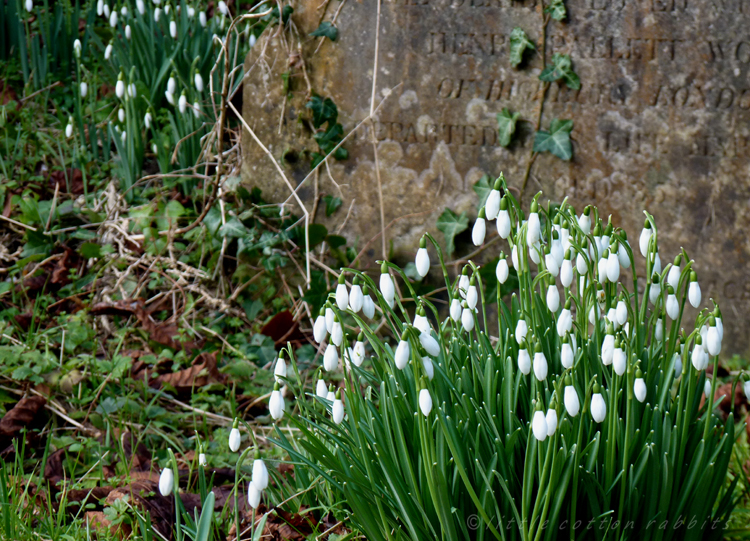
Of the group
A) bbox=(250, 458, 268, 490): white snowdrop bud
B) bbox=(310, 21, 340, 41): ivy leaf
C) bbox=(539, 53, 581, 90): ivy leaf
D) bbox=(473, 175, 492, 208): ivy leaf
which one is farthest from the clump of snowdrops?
bbox=(310, 21, 340, 41): ivy leaf

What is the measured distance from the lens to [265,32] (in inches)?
138

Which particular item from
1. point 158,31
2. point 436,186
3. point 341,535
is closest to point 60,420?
point 341,535

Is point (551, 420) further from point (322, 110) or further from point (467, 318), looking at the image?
point (322, 110)

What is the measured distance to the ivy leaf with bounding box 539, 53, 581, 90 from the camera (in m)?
3.21

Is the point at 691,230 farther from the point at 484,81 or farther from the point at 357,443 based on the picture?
the point at 357,443

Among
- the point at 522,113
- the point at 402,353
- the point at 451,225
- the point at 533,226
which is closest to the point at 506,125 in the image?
the point at 522,113

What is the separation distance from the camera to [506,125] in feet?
10.8

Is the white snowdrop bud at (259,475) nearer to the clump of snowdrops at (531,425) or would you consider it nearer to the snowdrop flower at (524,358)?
the clump of snowdrops at (531,425)

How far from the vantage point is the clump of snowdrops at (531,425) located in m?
1.54

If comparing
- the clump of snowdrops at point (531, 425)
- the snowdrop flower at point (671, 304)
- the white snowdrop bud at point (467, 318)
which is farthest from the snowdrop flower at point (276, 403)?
the snowdrop flower at point (671, 304)

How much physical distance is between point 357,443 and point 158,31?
334cm

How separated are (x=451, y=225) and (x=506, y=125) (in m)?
0.52

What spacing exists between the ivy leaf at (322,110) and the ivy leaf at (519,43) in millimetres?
867

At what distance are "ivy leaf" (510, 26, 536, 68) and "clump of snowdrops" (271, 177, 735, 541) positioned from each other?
1.65 m
